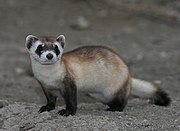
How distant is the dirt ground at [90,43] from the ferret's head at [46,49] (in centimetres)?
50

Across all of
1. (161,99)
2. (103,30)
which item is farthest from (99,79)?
(103,30)

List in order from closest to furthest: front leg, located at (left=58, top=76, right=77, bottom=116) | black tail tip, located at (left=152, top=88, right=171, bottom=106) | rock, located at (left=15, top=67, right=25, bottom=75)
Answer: front leg, located at (left=58, top=76, right=77, bottom=116) < black tail tip, located at (left=152, top=88, right=171, bottom=106) < rock, located at (left=15, top=67, right=25, bottom=75)

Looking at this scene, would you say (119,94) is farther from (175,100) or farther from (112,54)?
(175,100)

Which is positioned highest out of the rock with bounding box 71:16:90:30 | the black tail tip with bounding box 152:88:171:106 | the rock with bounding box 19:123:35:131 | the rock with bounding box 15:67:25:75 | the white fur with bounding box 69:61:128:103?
the white fur with bounding box 69:61:128:103

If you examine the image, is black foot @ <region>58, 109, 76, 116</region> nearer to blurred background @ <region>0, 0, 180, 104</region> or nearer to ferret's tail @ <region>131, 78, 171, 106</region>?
ferret's tail @ <region>131, 78, 171, 106</region>

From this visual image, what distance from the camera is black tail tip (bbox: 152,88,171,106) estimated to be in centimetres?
503

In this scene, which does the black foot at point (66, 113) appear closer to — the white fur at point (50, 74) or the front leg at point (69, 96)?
the front leg at point (69, 96)

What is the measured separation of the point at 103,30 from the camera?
31.5 ft

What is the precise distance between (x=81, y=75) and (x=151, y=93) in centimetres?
88

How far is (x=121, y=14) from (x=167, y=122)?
6043 millimetres

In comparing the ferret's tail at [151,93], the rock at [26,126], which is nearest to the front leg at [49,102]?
the rock at [26,126]

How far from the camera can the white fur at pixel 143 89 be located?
16.8 feet

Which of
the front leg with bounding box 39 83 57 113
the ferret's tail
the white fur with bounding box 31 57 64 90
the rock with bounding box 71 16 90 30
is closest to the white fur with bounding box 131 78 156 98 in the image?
the ferret's tail

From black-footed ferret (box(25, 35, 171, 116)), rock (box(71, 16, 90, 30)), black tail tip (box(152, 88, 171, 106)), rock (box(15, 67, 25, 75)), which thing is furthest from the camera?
rock (box(71, 16, 90, 30))
